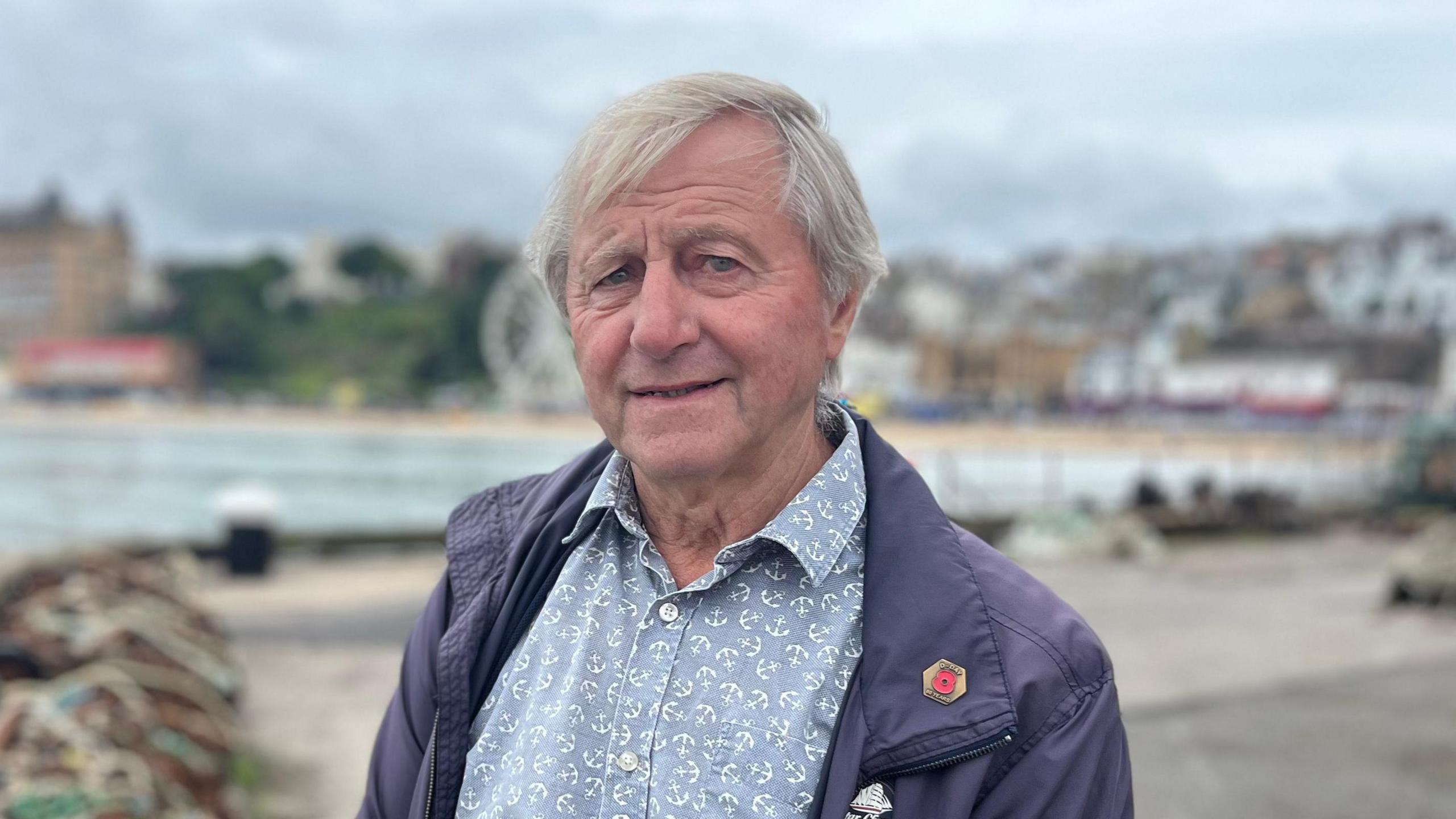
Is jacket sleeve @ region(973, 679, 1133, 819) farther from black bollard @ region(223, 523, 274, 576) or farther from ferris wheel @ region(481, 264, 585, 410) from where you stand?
ferris wheel @ region(481, 264, 585, 410)

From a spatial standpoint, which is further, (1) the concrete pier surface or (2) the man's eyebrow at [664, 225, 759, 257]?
(1) the concrete pier surface

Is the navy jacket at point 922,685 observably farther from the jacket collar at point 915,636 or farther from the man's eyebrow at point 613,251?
the man's eyebrow at point 613,251

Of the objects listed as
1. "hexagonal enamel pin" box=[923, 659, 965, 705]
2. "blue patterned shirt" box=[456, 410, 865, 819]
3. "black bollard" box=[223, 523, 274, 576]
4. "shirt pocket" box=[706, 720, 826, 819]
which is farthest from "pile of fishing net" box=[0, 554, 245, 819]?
"black bollard" box=[223, 523, 274, 576]

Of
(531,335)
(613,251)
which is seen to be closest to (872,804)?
(613,251)

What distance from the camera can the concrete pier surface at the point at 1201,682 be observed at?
16.8 ft

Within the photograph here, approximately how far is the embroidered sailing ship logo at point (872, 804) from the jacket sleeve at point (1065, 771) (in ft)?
0.29

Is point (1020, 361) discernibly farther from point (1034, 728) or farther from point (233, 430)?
point (1034, 728)

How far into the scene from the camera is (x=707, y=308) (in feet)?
4.37

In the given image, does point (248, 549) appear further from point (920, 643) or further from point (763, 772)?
point (920, 643)

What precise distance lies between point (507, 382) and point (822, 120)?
2305 inches

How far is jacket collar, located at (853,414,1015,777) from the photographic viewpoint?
3.84 ft

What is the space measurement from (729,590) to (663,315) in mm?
326

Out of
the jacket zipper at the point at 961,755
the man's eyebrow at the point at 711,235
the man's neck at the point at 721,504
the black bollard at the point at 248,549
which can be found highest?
the man's eyebrow at the point at 711,235

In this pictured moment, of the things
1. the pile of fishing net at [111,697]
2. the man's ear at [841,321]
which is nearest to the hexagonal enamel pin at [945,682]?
the man's ear at [841,321]
